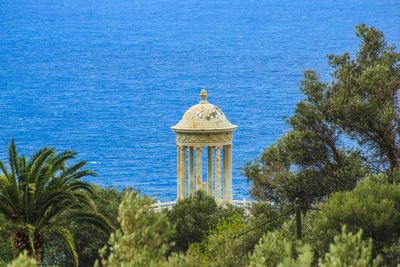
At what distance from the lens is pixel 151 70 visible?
116125 mm

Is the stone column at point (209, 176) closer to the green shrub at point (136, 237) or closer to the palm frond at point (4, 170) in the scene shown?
the palm frond at point (4, 170)

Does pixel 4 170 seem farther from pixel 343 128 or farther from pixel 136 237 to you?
pixel 343 128

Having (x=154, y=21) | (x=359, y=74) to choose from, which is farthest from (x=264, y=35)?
(x=359, y=74)

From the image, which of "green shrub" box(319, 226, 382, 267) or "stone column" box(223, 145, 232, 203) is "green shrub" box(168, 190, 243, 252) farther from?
"green shrub" box(319, 226, 382, 267)

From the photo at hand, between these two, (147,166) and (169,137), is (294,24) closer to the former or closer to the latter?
(169,137)

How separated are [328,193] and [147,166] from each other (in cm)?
6103

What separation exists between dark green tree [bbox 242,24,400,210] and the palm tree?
8.20m

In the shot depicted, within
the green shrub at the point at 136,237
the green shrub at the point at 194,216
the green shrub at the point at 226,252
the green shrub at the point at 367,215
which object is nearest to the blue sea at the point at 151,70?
the green shrub at the point at 194,216

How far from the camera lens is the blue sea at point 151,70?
92.1m

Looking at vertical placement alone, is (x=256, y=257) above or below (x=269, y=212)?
below

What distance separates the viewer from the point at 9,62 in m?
119

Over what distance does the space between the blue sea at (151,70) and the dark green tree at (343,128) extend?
155ft

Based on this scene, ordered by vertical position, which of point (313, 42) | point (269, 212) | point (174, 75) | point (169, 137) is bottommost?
point (269, 212)

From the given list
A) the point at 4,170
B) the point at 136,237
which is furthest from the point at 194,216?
the point at 136,237
